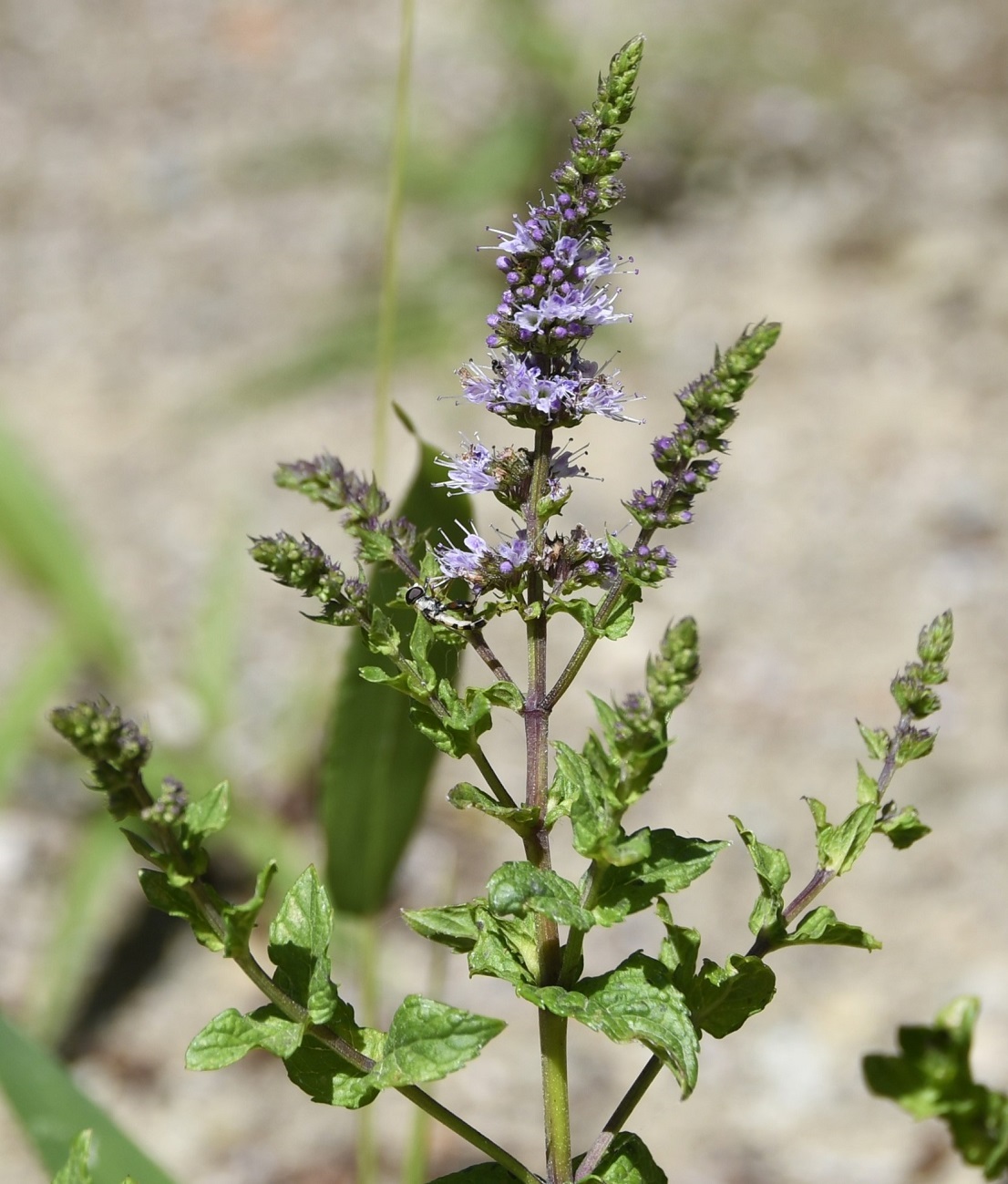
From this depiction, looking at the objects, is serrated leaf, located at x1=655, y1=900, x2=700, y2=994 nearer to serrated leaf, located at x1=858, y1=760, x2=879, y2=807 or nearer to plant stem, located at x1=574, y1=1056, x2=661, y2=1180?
plant stem, located at x1=574, y1=1056, x2=661, y2=1180

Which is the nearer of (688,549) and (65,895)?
(65,895)

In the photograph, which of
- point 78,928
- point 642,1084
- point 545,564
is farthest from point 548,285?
→ point 78,928

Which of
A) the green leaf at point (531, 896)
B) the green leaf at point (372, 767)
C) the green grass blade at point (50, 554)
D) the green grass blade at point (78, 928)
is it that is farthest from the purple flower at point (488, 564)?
the green grass blade at point (50, 554)

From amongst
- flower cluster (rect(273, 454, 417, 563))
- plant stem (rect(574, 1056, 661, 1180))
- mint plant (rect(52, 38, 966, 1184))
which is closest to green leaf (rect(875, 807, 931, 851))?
mint plant (rect(52, 38, 966, 1184))

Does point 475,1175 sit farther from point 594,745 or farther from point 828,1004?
point 828,1004

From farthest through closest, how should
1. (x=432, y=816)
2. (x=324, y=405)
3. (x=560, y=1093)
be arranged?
1. (x=324, y=405)
2. (x=432, y=816)
3. (x=560, y=1093)

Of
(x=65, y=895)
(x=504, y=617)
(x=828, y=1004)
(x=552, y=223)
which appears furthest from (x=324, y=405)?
(x=552, y=223)
